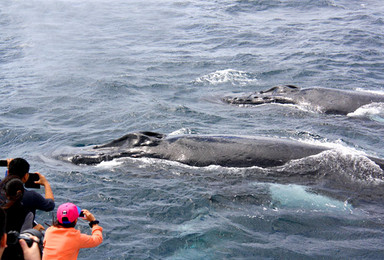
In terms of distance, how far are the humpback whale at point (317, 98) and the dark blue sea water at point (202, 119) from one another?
0.52 metres

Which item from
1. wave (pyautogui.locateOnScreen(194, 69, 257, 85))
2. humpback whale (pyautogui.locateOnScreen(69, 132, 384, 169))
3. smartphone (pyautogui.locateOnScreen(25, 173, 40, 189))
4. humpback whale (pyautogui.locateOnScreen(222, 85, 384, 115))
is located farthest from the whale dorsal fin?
smartphone (pyautogui.locateOnScreen(25, 173, 40, 189))

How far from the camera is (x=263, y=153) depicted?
11086 mm

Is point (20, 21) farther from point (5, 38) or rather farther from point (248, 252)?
point (248, 252)

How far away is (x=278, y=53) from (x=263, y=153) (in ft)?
56.6

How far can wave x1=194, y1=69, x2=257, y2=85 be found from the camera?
2277cm

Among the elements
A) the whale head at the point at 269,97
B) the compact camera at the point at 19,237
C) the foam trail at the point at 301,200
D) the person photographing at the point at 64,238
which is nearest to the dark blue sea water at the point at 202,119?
the foam trail at the point at 301,200

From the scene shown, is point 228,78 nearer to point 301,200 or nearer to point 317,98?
point 317,98

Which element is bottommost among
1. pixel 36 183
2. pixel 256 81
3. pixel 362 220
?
pixel 256 81

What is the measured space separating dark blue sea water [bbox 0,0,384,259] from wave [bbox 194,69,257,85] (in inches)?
3.3

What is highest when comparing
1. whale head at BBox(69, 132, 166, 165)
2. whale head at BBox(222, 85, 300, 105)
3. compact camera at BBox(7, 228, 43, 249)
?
compact camera at BBox(7, 228, 43, 249)

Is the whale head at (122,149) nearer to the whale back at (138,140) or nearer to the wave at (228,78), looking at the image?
the whale back at (138,140)

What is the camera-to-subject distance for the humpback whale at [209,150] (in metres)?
11.0

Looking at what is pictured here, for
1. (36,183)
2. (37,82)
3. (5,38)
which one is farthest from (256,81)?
(5,38)

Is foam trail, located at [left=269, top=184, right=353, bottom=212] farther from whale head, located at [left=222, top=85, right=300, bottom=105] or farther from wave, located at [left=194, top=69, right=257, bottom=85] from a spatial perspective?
wave, located at [left=194, top=69, right=257, bottom=85]
